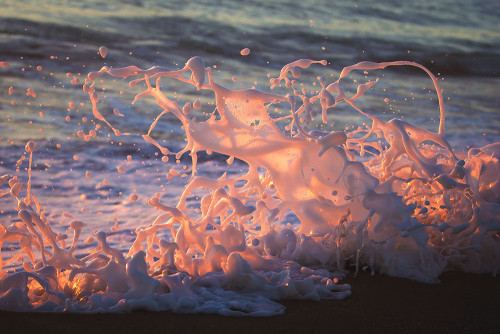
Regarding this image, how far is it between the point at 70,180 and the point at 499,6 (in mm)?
11471

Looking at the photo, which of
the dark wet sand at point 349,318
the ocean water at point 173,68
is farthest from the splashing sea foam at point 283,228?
the ocean water at point 173,68

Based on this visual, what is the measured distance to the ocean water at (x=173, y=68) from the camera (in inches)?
171

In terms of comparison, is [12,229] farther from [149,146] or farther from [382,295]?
[149,146]

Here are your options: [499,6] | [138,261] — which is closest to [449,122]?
[138,261]

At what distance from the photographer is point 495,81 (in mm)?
9336

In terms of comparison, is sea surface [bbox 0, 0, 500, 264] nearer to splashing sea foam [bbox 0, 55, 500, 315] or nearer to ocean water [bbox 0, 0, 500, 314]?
ocean water [bbox 0, 0, 500, 314]

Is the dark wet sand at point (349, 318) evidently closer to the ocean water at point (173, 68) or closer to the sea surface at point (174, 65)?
the ocean water at point (173, 68)

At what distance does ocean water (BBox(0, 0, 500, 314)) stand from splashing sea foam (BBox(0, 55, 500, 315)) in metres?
0.61

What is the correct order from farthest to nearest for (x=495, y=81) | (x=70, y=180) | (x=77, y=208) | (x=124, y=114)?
(x=495, y=81) < (x=124, y=114) < (x=70, y=180) < (x=77, y=208)

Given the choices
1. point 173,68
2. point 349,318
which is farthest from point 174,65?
point 349,318

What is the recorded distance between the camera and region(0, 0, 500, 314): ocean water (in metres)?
4.35

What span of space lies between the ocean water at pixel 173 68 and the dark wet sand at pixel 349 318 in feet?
3.07

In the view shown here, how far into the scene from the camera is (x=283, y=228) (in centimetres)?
298

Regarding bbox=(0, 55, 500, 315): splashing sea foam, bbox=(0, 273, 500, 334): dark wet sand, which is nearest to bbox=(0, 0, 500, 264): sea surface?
bbox=(0, 55, 500, 315): splashing sea foam
